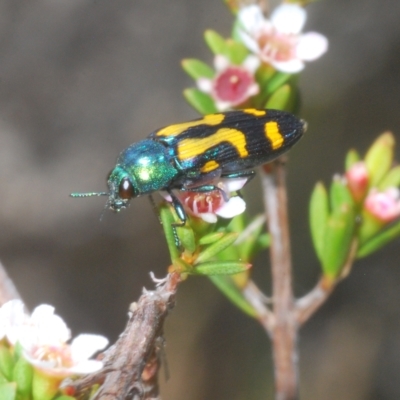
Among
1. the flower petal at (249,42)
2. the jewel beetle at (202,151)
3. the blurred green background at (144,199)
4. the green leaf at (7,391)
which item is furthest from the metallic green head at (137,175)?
the blurred green background at (144,199)

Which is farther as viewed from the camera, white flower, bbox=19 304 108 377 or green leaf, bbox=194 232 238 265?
green leaf, bbox=194 232 238 265

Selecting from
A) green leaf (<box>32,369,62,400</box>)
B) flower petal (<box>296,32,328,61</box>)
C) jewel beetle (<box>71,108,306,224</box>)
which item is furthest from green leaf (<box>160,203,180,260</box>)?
flower petal (<box>296,32,328,61</box>)

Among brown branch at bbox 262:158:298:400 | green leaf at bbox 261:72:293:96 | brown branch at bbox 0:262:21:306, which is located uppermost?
green leaf at bbox 261:72:293:96

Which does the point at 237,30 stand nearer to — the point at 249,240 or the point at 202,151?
the point at 202,151

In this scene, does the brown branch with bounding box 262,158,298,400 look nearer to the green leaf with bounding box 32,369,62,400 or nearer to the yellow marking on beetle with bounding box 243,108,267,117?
the yellow marking on beetle with bounding box 243,108,267,117

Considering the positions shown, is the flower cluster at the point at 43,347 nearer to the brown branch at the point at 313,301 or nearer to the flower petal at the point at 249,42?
the brown branch at the point at 313,301

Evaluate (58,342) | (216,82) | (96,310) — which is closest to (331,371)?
(96,310)

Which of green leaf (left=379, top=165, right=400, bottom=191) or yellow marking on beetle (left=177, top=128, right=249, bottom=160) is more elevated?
yellow marking on beetle (left=177, top=128, right=249, bottom=160)
